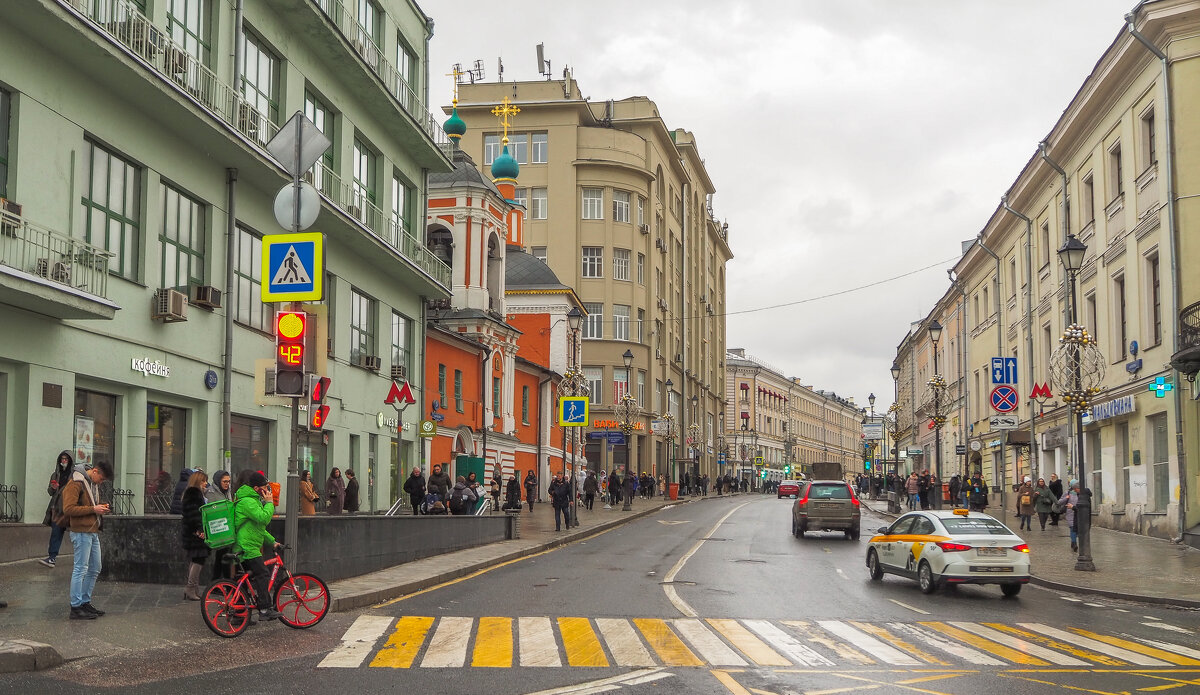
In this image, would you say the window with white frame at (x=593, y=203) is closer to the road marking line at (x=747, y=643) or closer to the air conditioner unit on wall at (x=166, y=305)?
the air conditioner unit on wall at (x=166, y=305)

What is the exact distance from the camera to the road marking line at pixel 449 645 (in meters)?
10.1

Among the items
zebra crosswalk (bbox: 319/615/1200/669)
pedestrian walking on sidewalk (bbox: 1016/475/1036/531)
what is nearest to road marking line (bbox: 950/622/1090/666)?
zebra crosswalk (bbox: 319/615/1200/669)

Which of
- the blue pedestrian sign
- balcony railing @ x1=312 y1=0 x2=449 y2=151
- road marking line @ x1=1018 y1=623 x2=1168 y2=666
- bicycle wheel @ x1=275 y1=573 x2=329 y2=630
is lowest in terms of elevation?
road marking line @ x1=1018 y1=623 x2=1168 y2=666

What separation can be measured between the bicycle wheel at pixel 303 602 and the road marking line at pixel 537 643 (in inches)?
84.0

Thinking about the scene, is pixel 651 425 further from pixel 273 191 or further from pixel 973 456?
pixel 273 191

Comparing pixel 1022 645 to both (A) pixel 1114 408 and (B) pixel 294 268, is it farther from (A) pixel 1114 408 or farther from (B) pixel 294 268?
(A) pixel 1114 408

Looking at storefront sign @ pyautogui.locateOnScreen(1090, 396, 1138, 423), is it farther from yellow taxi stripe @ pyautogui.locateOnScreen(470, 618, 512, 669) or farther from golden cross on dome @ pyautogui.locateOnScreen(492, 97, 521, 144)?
Answer: golden cross on dome @ pyautogui.locateOnScreen(492, 97, 521, 144)

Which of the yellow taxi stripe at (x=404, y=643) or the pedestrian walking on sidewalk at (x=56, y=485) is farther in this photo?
the pedestrian walking on sidewalk at (x=56, y=485)

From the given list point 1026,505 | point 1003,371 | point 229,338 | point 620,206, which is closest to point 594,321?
point 620,206

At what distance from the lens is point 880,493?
73.2 m

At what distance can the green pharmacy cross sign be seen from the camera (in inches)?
1033

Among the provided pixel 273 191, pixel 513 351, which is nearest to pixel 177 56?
pixel 273 191

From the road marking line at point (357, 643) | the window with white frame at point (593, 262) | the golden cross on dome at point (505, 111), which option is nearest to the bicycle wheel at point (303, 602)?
the road marking line at point (357, 643)

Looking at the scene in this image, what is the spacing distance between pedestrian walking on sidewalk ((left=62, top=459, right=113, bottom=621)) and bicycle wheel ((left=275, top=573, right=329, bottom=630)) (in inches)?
73.7
